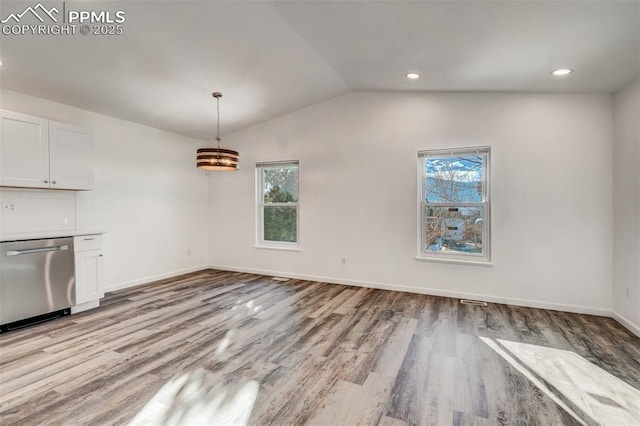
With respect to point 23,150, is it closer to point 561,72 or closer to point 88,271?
point 88,271

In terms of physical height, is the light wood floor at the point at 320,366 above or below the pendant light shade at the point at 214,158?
below

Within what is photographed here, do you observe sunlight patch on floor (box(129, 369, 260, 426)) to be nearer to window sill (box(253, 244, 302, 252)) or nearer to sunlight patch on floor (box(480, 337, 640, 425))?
sunlight patch on floor (box(480, 337, 640, 425))

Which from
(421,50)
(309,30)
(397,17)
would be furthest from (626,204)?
(309,30)

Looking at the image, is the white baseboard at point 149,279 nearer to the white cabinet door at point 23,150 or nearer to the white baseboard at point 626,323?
the white cabinet door at point 23,150

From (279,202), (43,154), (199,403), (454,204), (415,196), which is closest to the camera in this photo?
(199,403)

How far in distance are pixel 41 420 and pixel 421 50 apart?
13.3 ft

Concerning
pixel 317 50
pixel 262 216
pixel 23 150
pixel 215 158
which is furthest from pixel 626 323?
pixel 23 150

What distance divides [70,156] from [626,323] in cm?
659

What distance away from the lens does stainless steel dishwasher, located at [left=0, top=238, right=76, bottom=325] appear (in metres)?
3.08

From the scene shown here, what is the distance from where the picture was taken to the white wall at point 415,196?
11.7ft

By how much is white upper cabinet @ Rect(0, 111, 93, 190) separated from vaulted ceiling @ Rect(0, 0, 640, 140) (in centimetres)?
45

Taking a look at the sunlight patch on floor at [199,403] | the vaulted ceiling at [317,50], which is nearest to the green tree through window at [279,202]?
the vaulted ceiling at [317,50]

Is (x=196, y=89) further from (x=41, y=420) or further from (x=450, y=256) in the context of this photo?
(x=450, y=256)

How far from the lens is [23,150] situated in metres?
3.34
